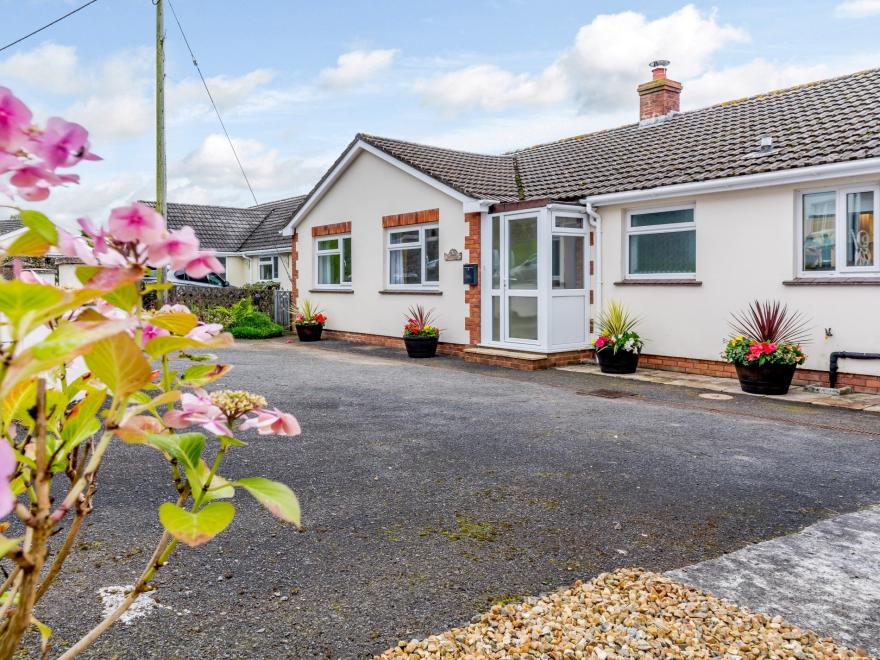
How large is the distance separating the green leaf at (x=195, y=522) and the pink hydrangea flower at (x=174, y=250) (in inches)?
15.9

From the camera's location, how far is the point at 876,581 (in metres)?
3.39

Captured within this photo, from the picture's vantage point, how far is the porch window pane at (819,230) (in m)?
9.67

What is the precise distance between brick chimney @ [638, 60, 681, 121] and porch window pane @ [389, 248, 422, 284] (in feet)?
22.2

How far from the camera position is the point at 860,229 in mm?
9375

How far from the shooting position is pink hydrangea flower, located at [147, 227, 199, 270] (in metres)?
1.11

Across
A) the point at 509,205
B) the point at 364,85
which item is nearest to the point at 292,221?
the point at 364,85

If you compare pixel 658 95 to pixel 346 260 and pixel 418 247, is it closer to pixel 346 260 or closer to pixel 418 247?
pixel 418 247

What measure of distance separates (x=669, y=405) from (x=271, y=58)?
11161mm

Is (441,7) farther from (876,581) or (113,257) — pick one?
(113,257)

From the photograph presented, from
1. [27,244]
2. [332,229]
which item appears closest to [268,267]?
[332,229]

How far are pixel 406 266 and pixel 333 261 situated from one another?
3.03m

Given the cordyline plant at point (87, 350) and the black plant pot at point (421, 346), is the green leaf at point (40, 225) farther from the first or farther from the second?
the black plant pot at point (421, 346)

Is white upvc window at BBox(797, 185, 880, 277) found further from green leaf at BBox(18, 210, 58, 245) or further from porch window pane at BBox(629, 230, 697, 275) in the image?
green leaf at BBox(18, 210, 58, 245)

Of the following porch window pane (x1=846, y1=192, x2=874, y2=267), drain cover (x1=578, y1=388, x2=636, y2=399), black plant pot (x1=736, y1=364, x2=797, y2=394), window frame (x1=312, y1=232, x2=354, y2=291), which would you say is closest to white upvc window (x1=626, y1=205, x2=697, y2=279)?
porch window pane (x1=846, y1=192, x2=874, y2=267)
